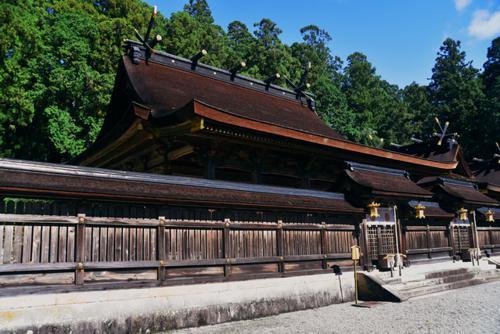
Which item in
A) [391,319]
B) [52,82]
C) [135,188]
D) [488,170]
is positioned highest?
[52,82]

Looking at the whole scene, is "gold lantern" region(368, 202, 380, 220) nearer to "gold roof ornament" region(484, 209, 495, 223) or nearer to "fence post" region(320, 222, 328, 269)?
"fence post" region(320, 222, 328, 269)

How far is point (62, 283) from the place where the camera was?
834 centimetres

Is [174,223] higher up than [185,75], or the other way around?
[185,75]

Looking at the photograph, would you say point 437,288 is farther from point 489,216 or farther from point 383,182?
point 489,216

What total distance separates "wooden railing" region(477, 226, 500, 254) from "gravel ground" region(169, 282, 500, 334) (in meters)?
12.6

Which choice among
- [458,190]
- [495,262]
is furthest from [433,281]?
[495,262]

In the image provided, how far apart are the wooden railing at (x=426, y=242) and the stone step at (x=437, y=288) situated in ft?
6.70

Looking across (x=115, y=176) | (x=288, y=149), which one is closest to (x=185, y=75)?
(x=288, y=149)

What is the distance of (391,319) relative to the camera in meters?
10.6

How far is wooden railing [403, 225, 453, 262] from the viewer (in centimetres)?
1859

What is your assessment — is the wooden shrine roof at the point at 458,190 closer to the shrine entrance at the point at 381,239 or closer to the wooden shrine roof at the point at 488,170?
the shrine entrance at the point at 381,239

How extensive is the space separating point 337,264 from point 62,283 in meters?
8.78

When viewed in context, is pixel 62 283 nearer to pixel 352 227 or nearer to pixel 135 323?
pixel 135 323

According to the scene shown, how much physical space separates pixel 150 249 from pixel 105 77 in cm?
2298
